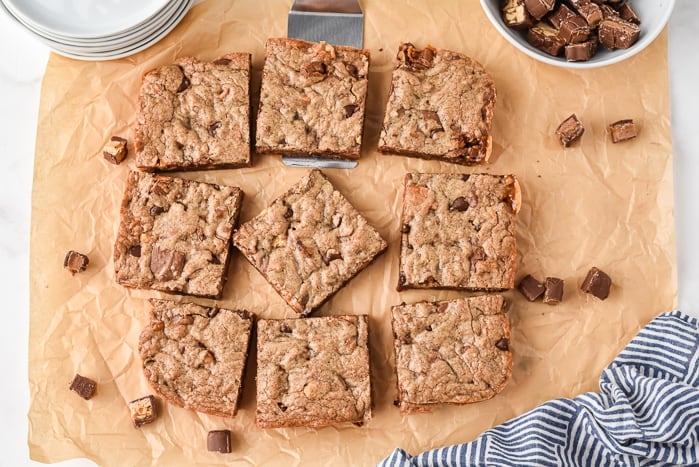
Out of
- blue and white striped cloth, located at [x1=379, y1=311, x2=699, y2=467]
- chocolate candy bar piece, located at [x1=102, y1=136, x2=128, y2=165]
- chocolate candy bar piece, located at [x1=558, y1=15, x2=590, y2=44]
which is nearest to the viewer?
blue and white striped cloth, located at [x1=379, y1=311, x2=699, y2=467]

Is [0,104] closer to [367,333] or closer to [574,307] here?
Result: [367,333]

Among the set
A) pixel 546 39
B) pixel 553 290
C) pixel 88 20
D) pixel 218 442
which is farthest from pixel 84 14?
pixel 553 290

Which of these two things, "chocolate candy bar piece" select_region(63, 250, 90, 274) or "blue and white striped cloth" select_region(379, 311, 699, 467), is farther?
"chocolate candy bar piece" select_region(63, 250, 90, 274)

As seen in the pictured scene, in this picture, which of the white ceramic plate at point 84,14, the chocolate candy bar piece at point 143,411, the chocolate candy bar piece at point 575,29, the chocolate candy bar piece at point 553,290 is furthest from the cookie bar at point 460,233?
the white ceramic plate at point 84,14

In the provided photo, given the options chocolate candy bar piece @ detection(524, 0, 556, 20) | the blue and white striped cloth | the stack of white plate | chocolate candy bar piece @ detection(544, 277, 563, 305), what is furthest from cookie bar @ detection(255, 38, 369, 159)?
the blue and white striped cloth

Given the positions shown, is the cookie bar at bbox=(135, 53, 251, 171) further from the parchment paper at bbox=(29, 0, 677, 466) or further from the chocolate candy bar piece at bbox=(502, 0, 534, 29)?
the chocolate candy bar piece at bbox=(502, 0, 534, 29)

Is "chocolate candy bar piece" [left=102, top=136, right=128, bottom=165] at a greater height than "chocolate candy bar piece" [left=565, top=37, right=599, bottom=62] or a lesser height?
lesser
